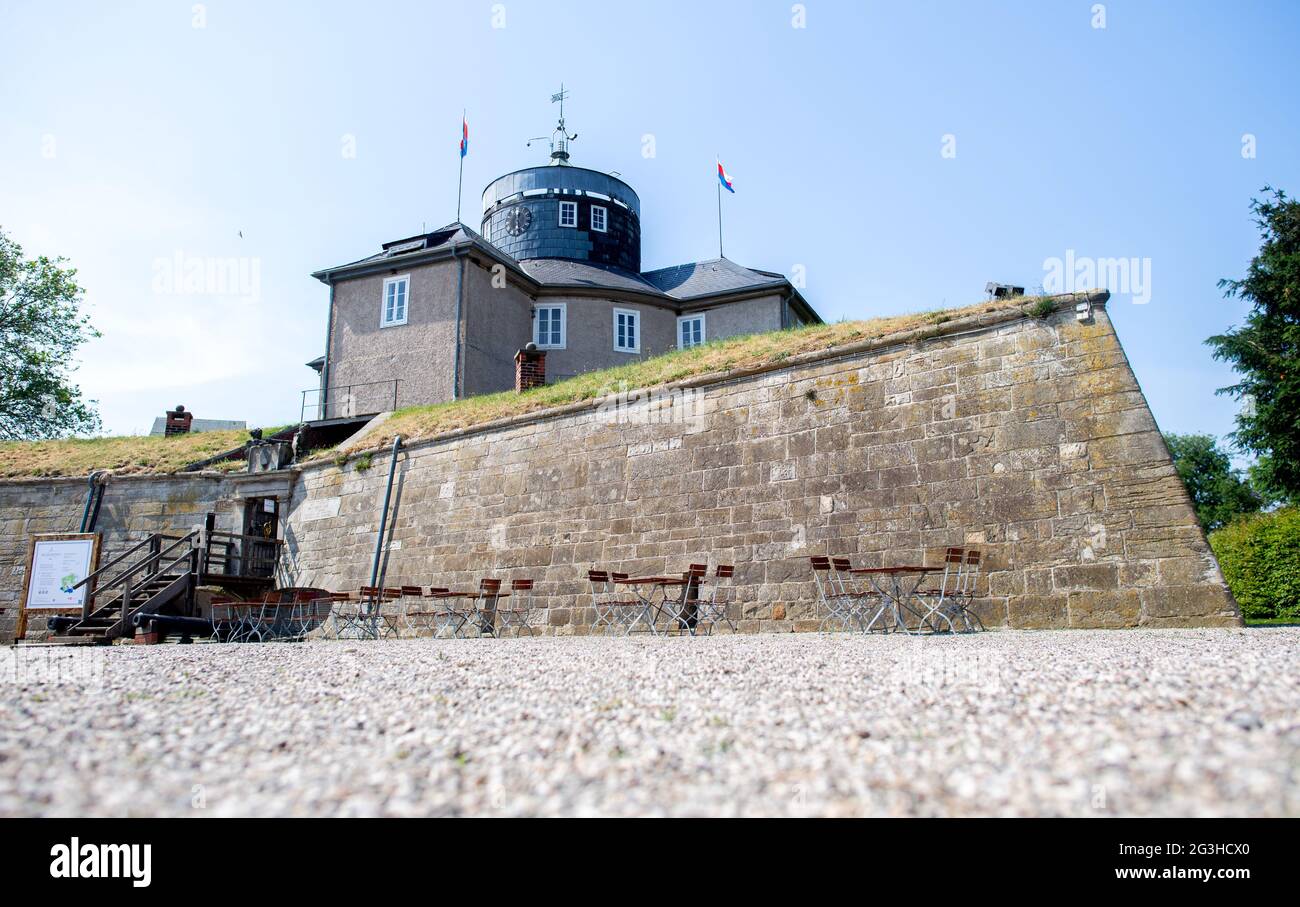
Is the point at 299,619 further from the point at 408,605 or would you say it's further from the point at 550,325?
the point at 550,325

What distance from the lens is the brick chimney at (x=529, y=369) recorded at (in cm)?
1777

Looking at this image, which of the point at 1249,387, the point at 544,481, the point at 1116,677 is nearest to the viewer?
the point at 1116,677

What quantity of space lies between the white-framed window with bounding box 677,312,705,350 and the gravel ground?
20225 millimetres

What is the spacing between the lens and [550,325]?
24891 mm

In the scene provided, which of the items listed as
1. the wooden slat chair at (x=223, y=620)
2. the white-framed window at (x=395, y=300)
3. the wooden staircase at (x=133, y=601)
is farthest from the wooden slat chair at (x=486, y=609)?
the white-framed window at (x=395, y=300)

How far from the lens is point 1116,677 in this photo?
14.3ft

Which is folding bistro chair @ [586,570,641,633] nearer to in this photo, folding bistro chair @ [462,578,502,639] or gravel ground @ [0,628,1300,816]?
folding bistro chair @ [462,578,502,639]

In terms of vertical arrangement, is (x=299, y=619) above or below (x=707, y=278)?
below

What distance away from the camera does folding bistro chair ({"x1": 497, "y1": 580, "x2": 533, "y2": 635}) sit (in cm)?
1312

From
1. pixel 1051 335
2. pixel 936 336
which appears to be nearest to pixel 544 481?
pixel 936 336

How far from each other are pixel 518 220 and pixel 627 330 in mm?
7061

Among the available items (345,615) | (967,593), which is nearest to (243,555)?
(345,615)
